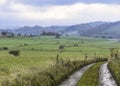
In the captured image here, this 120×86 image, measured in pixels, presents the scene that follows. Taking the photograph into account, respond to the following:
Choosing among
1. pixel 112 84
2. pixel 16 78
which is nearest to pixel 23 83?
pixel 16 78

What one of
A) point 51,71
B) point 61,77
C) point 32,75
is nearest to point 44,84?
point 32,75

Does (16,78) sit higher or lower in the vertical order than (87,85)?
higher

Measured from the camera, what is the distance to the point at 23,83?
27438 millimetres

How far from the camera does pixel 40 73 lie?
1375 inches

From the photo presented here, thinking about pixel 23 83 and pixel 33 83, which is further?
pixel 33 83

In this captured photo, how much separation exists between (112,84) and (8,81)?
51.9ft

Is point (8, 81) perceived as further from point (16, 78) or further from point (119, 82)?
point (119, 82)

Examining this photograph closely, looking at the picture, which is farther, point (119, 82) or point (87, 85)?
point (87, 85)

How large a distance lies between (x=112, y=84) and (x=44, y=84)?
32.9 ft

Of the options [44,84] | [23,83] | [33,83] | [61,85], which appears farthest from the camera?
[61,85]

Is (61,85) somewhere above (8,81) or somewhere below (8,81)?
below

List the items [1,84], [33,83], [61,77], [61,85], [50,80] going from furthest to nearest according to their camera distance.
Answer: [61,77]
[61,85]
[50,80]
[33,83]
[1,84]

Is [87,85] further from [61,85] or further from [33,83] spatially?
[33,83]

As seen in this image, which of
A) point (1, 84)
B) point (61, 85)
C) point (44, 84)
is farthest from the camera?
point (61, 85)
